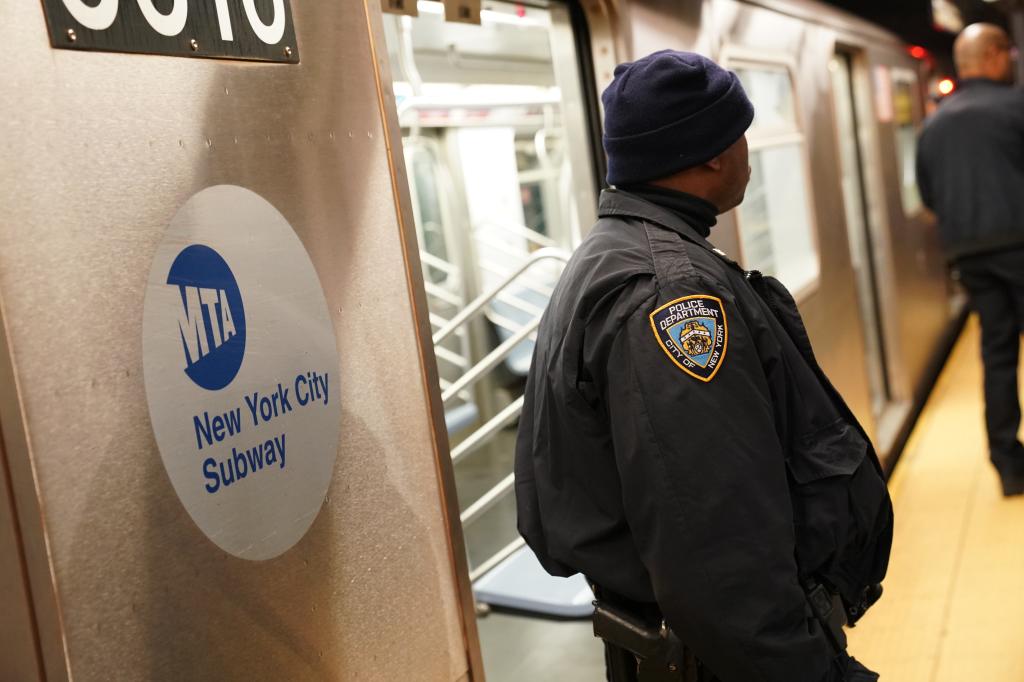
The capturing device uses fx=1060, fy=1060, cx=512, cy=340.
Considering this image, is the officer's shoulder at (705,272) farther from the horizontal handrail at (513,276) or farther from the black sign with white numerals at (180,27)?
the horizontal handrail at (513,276)

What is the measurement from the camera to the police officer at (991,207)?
4.27 metres

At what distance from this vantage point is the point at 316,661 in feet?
5.28

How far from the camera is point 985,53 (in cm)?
449

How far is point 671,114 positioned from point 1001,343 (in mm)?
3191

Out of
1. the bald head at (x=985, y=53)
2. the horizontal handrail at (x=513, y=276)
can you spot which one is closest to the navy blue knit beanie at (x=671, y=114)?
the horizontal handrail at (x=513, y=276)

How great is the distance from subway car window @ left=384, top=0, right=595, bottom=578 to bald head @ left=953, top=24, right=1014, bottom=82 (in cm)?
193

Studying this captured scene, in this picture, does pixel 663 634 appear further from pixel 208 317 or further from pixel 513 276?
pixel 513 276

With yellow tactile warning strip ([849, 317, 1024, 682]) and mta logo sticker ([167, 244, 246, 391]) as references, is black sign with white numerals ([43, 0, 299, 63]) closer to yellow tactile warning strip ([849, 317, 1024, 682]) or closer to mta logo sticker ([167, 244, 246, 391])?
mta logo sticker ([167, 244, 246, 391])

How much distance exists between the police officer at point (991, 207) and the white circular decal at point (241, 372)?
11.3 ft

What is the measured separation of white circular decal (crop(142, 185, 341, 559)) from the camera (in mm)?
1378

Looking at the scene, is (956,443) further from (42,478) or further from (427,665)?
(42,478)

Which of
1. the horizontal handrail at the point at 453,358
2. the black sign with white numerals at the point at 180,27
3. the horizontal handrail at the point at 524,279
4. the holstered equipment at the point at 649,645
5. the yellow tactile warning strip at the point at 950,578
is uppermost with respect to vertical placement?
the black sign with white numerals at the point at 180,27

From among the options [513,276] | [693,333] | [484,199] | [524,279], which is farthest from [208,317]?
[484,199]

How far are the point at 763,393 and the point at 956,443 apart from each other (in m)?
4.35
